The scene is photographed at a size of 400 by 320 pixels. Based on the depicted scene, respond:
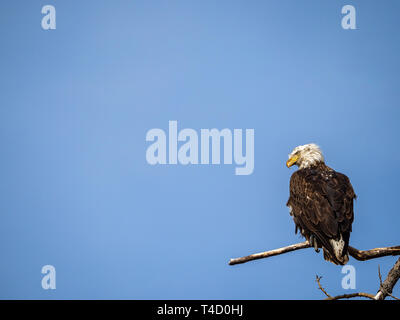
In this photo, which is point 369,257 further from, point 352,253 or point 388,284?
point 388,284

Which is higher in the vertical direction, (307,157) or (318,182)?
(307,157)

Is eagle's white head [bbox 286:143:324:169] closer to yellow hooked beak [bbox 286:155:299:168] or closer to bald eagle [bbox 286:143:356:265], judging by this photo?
yellow hooked beak [bbox 286:155:299:168]

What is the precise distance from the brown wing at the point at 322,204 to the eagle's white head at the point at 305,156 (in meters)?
0.22

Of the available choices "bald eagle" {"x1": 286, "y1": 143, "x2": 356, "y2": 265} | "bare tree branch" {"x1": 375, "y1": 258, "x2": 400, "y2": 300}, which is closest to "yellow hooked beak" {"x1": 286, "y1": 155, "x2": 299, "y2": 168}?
"bald eagle" {"x1": 286, "y1": 143, "x2": 356, "y2": 265}

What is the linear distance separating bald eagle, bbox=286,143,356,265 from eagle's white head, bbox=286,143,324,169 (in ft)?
0.35

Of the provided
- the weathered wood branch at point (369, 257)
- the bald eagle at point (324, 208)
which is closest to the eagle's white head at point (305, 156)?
the bald eagle at point (324, 208)

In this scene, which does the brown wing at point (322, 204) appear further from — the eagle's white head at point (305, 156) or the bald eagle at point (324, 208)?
the eagle's white head at point (305, 156)

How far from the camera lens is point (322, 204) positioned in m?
3.63

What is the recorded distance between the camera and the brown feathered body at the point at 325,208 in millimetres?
3463

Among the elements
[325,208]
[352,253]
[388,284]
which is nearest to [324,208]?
[325,208]
